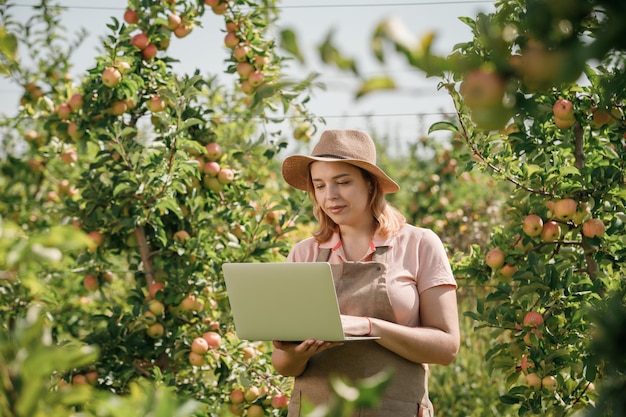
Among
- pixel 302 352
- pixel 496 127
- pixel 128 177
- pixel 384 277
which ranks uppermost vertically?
pixel 496 127

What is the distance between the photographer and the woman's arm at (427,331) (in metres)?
2.00

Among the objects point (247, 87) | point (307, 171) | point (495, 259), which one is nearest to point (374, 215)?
point (307, 171)

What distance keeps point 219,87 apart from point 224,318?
3.96 feet

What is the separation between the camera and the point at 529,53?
2.12 feet

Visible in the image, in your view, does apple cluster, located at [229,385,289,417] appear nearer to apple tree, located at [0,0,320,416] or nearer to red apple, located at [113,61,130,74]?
apple tree, located at [0,0,320,416]

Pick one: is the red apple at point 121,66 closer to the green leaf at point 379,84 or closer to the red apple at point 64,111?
the red apple at point 64,111

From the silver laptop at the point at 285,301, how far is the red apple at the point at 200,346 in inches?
39.8

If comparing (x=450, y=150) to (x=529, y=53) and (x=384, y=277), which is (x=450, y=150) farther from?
(x=529, y=53)

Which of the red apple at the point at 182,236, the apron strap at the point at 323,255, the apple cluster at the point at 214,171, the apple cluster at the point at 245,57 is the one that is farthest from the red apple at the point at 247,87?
the apron strap at the point at 323,255

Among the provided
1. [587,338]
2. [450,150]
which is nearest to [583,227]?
[587,338]

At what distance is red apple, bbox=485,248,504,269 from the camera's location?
2787mm

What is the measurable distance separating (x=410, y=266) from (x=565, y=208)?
702mm

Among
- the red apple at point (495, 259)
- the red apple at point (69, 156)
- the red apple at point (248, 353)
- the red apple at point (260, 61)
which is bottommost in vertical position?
the red apple at point (248, 353)

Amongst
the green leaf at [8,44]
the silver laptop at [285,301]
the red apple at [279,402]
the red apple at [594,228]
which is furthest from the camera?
the red apple at [279,402]
